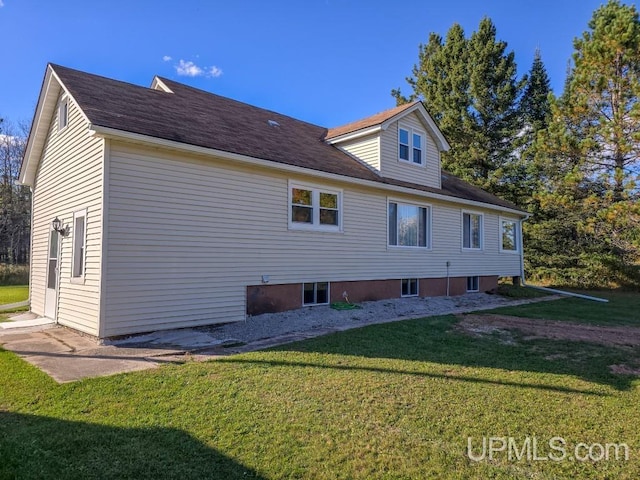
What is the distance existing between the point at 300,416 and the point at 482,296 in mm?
12728

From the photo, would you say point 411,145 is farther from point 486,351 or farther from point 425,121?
point 486,351

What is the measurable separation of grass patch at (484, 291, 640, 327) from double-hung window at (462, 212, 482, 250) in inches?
125

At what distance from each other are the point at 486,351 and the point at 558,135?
16.5 meters

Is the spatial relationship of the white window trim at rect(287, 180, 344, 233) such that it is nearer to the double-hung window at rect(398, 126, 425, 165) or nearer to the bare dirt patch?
the double-hung window at rect(398, 126, 425, 165)

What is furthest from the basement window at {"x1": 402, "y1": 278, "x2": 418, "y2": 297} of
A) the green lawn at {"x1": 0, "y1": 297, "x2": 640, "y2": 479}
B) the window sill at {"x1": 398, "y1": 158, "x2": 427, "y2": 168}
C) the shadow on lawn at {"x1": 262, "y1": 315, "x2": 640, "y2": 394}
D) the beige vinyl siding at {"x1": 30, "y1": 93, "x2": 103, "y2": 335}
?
the beige vinyl siding at {"x1": 30, "y1": 93, "x2": 103, "y2": 335}

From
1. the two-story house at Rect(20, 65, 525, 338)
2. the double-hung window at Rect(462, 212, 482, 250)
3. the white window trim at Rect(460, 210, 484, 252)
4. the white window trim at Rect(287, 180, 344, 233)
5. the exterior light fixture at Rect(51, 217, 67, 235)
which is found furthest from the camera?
the double-hung window at Rect(462, 212, 482, 250)

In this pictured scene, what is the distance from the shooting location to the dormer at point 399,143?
12.4 meters

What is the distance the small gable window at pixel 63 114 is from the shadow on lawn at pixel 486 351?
7383mm

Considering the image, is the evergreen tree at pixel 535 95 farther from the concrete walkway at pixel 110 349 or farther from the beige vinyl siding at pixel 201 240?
the concrete walkway at pixel 110 349

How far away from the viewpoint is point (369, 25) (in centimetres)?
1352

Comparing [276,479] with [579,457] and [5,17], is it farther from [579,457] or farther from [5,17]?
[5,17]

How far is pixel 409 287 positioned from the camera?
13.1 m

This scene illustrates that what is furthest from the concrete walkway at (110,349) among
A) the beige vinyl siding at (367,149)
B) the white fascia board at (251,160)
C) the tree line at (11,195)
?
the tree line at (11,195)

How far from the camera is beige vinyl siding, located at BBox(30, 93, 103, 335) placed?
715 cm
